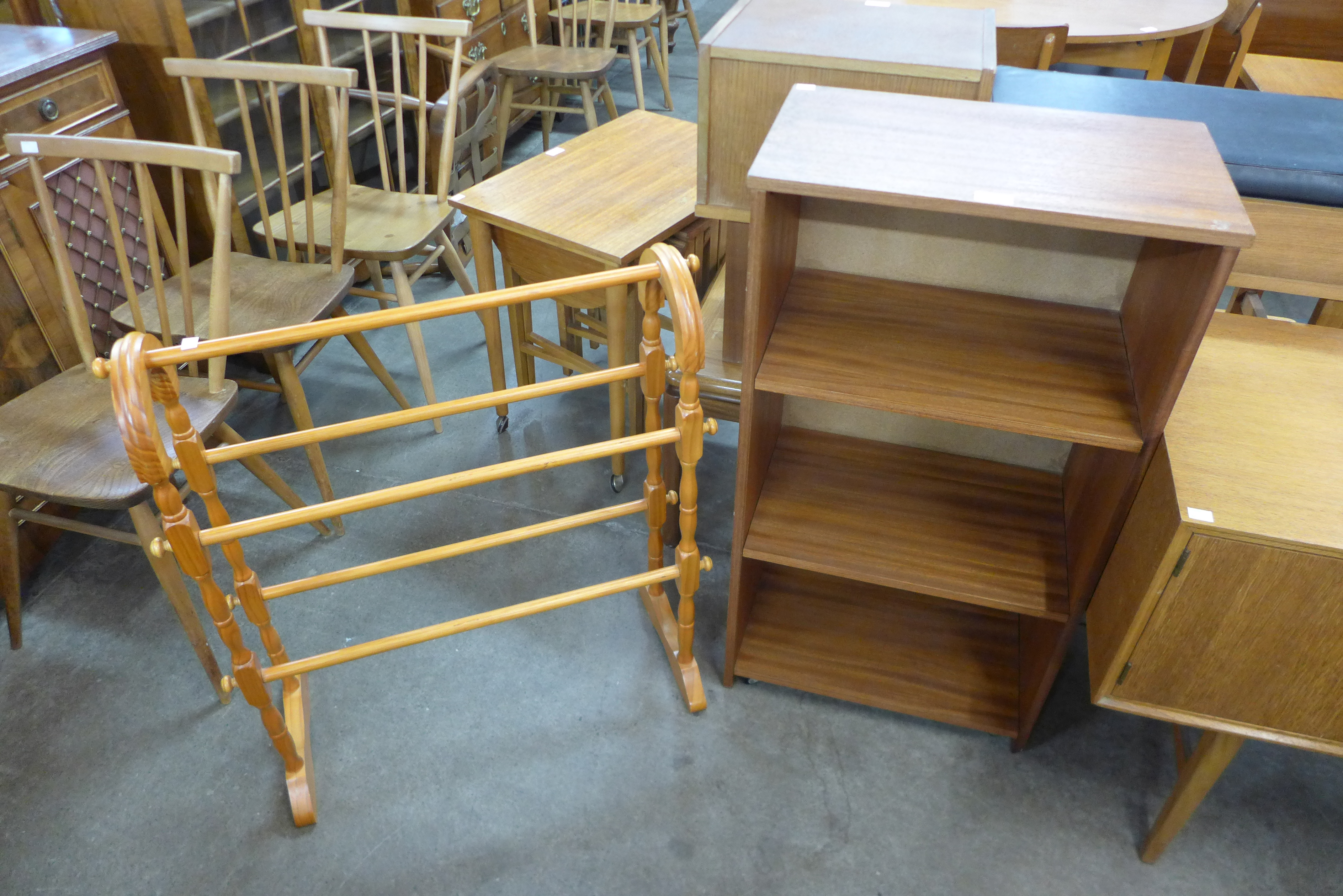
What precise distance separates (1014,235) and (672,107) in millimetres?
3623

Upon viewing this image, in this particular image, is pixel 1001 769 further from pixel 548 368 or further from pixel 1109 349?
pixel 548 368

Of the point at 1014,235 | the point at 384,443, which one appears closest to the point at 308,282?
the point at 384,443

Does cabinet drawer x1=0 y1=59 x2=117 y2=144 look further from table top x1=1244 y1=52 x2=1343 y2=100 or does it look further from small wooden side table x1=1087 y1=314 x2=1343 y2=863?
table top x1=1244 y1=52 x2=1343 y2=100

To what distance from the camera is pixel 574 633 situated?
6.50ft

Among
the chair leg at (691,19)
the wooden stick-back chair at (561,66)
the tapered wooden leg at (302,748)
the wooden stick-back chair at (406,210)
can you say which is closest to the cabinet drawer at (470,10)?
the wooden stick-back chair at (561,66)

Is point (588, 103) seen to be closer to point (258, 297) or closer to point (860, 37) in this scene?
point (258, 297)

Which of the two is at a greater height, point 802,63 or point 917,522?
point 802,63

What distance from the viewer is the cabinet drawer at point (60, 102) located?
1929 millimetres

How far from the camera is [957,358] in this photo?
55.4 inches

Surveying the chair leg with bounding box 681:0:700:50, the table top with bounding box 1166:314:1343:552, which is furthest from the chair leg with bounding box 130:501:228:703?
the chair leg with bounding box 681:0:700:50

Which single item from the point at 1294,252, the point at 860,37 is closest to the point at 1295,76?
the point at 1294,252

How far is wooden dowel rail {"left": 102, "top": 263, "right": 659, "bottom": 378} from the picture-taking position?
116 centimetres

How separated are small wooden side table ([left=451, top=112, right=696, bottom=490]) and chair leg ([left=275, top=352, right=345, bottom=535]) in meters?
0.51

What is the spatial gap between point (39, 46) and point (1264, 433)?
2.59m
